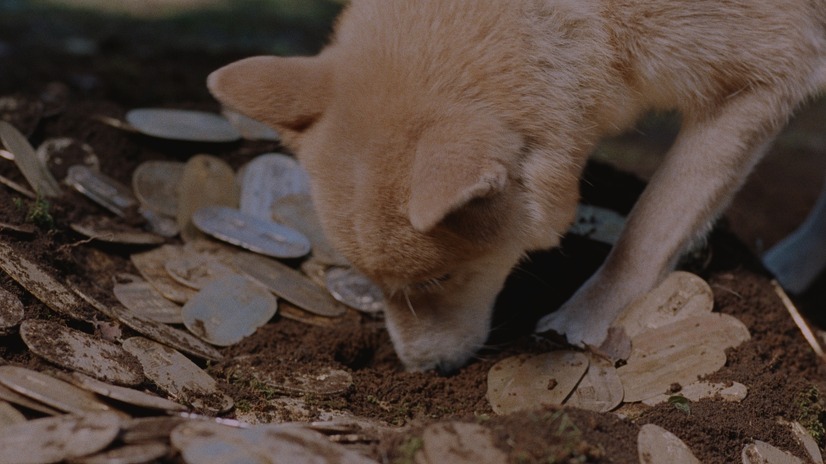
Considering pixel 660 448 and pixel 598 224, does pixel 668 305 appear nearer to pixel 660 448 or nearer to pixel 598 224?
pixel 598 224

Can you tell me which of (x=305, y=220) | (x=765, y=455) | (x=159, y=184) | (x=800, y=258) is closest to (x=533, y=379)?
(x=765, y=455)

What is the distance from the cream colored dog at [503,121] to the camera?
2791 millimetres

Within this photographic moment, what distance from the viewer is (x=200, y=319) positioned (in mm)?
3482

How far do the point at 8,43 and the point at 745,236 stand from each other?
5886mm

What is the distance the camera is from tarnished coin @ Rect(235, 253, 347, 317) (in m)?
3.74

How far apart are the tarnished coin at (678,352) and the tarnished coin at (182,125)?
253 cm

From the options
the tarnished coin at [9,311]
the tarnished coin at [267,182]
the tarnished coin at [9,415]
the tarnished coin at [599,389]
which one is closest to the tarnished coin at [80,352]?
the tarnished coin at [9,311]

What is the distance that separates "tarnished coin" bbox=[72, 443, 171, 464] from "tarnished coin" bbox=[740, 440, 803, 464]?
184 cm

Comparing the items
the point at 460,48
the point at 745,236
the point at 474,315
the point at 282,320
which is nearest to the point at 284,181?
the point at 282,320

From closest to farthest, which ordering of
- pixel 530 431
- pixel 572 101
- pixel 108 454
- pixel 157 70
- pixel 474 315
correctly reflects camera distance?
pixel 108 454 → pixel 530 431 → pixel 572 101 → pixel 474 315 → pixel 157 70

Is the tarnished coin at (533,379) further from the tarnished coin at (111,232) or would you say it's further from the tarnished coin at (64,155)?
the tarnished coin at (64,155)

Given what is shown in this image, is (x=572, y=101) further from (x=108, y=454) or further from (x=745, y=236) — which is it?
(x=745, y=236)

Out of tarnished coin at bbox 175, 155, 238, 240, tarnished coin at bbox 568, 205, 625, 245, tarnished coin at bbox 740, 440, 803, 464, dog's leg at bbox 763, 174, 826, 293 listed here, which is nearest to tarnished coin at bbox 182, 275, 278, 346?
tarnished coin at bbox 175, 155, 238, 240

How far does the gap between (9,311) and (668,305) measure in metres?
2.55
